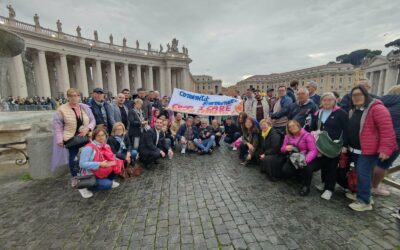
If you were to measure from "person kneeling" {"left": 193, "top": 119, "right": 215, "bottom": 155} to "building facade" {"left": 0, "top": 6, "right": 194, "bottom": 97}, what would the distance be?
818 inches

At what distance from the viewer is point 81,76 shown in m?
37.3

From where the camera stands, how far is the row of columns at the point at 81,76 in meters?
26.2

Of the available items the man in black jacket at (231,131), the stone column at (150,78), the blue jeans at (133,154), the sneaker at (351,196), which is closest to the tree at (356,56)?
the stone column at (150,78)

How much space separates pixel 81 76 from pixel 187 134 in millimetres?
38612

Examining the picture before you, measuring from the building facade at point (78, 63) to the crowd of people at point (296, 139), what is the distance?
2014cm

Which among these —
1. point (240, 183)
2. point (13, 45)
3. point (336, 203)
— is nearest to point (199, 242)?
point (240, 183)

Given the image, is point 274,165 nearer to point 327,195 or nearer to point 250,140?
→ point 327,195

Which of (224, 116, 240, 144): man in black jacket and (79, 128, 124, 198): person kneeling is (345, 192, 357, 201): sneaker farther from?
(79, 128, 124, 198): person kneeling

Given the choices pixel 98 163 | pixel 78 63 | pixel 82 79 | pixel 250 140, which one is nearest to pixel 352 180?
pixel 250 140

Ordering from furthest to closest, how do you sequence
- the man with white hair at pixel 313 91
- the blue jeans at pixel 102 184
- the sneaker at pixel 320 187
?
1. the man with white hair at pixel 313 91
2. the blue jeans at pixel 102 184
3. the sneaker at pixel 320 187

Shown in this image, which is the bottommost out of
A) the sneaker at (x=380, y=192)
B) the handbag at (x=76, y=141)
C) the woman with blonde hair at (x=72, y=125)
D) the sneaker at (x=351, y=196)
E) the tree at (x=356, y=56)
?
the sneaker at (x=351, y=196)

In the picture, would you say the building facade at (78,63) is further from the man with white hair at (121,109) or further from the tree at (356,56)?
the tree at (356,56)

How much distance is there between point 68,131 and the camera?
4.34 metres

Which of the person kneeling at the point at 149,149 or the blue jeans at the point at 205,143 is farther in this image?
the blue jeans at the point at 205,143
